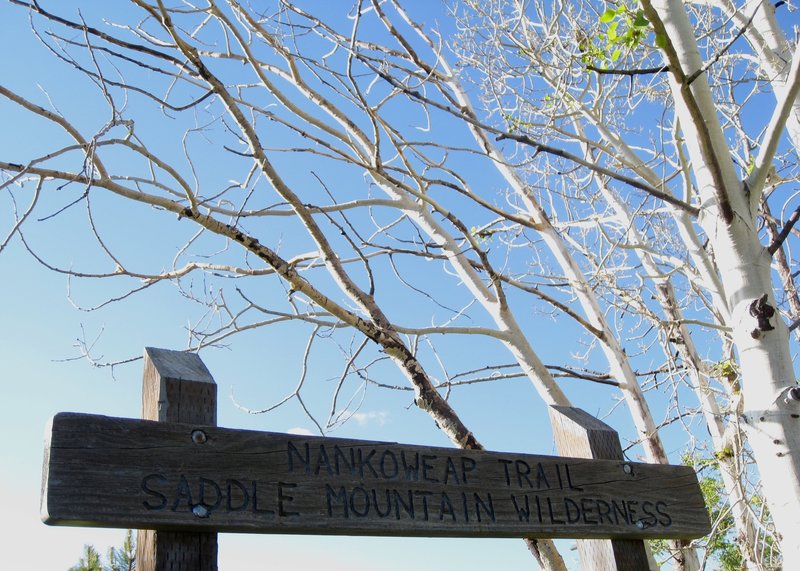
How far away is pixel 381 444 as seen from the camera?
6.32 feet

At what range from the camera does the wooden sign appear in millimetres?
1593

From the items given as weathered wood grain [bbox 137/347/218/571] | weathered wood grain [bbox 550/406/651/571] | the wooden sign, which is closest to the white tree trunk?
the wooden sign

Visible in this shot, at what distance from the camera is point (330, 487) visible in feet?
5.94

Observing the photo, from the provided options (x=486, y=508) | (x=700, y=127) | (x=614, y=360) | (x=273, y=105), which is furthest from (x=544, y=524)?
(x=614, y=360)

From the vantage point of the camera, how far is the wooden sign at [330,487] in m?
1.59

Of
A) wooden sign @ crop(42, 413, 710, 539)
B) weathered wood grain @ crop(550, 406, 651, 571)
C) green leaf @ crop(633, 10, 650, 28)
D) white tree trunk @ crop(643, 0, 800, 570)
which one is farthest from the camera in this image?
green leaf @ crop(633, 10, 650, 28)

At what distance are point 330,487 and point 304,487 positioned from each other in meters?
0.06

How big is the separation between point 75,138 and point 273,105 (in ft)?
4.53

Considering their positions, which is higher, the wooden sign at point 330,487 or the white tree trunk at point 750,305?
the white tree trunk at point 750,305

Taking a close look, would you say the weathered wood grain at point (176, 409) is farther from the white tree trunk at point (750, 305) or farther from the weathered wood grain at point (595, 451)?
the white tree trunk at point (750, 305)

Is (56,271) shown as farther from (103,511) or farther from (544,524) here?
(544,524)

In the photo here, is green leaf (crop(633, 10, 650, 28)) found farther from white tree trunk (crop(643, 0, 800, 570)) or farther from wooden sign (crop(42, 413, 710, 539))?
wooden sign (crop(42, 413, 710, 539))

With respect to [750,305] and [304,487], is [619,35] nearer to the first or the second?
[750,305]

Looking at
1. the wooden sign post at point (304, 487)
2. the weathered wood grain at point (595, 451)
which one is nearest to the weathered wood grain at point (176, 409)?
the wooden sign post at point (304, 487)
